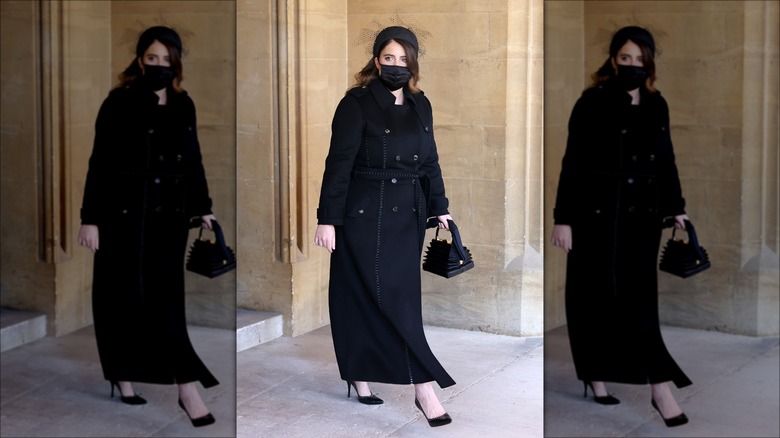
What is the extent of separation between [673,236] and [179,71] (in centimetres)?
161

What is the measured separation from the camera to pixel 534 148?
636cm

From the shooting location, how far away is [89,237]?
4184 millimetres

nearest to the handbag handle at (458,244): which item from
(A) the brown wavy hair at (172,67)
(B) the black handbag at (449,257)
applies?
(B) the black handbag at (449,257)

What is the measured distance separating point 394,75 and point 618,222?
197 cm

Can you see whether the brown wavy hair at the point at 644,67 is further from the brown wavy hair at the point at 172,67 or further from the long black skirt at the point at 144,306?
the long black skirt at the point at 144,306

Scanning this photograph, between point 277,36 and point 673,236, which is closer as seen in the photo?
point 673,236

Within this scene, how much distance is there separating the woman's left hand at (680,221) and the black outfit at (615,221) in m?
0.02

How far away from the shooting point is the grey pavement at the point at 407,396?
228 inches

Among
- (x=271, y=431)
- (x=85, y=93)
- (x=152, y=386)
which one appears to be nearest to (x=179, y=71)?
(x=85, y=93)

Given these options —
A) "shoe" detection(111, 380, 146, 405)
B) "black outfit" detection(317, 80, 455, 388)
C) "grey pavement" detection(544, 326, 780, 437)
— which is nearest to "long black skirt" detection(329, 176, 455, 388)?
"black outfit" detection(317, 80, 455, 388)

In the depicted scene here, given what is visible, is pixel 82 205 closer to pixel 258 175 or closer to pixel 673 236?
pixel 673 236

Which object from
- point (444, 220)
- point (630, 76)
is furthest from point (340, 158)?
point (630, 76)

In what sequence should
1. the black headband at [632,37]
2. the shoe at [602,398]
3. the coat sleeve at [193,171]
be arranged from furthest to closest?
1. the coat sleeve at [193,171]
2. the shoe at [602,398]
3. the black headband at [632,37]

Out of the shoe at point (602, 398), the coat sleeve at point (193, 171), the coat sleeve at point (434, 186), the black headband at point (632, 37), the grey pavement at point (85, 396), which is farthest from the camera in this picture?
the coat sleeve at point (434, 186)
